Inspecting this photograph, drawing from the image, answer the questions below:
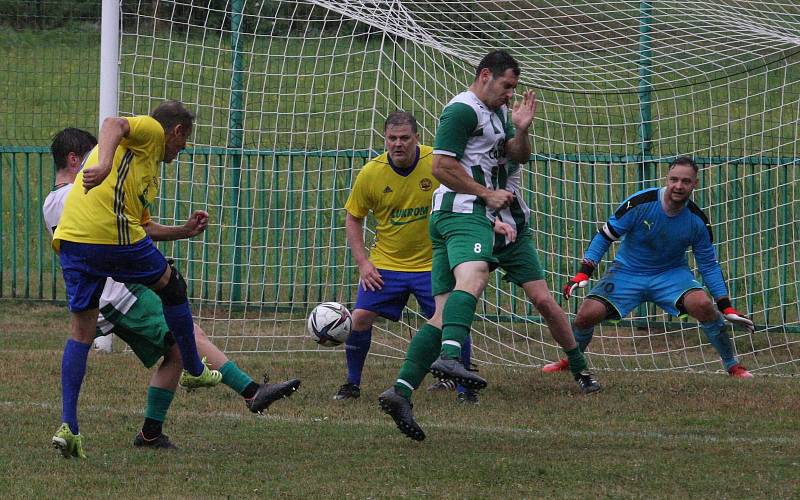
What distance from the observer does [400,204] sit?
27.7 feet

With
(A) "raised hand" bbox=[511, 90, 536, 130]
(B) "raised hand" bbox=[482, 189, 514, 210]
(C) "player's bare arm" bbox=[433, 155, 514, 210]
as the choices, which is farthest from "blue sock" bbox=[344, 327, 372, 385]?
(A) "raised hand" bbox=[511, 90, 536, 130]

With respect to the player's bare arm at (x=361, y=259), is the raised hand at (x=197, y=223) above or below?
above

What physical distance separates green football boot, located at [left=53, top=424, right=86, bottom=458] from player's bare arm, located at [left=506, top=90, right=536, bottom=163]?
8.94 feet

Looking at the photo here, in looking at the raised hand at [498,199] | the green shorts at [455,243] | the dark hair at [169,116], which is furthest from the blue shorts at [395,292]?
the dark hair at [169,116]

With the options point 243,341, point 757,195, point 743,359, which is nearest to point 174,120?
point 243,341

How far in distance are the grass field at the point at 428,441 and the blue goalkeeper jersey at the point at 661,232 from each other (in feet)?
2.70

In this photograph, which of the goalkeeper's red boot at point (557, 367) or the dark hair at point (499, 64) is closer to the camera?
the dark hair at point (499, 64)

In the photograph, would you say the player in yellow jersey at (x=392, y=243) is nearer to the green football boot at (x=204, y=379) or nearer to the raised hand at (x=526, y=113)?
the raised hand at (x=526, y=113)

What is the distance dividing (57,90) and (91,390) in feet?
16.9

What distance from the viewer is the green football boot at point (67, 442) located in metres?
6.14

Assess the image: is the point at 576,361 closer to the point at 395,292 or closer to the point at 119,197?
the point at 395,292

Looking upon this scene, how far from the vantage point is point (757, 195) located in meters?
10.9

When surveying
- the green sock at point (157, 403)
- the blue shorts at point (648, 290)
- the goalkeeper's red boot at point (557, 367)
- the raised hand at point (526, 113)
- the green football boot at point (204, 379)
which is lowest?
the goalkeeper's red boot at point (557, 367)

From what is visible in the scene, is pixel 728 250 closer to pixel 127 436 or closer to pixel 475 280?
pixel 475 280
